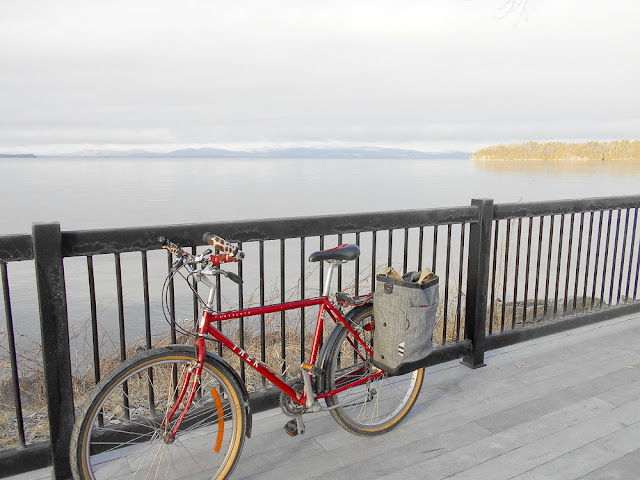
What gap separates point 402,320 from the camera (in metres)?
2.19

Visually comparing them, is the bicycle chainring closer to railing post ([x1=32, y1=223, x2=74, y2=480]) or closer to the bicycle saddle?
the bicycle saddle

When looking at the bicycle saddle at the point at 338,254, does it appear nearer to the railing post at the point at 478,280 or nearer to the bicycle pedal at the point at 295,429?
the bicycle pedal at the point at 295,429

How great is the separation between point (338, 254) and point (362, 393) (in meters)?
0.80

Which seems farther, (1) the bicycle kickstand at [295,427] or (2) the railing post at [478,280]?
(2) the railing post at [478,280]

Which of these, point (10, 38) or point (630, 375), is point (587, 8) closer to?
point (630, 375)

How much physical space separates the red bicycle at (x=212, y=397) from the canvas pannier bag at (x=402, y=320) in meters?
0.12

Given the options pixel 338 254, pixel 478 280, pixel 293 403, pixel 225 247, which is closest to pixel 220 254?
pixel 225 247

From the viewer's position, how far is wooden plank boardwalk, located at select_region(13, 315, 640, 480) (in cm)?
208

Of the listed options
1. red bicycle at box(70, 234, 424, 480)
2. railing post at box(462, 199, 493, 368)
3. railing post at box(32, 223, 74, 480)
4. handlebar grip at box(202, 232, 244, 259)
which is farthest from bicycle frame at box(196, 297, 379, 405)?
railing post at box(462, 199, 493, 368)

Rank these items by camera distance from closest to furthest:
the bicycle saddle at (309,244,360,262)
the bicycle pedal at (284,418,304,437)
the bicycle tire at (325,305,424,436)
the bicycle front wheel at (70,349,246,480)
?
the bicycle front wheel at (70,349,246,480), the bicycle saddle at (309,244,360,262), the bicycle pedal at (284,418,304,437), the bicycle tire at (325,305,424,436)

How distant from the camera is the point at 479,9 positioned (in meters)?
6.04

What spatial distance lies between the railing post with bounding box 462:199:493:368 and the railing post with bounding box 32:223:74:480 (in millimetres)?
2322

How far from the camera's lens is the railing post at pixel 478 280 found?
10.2 feet

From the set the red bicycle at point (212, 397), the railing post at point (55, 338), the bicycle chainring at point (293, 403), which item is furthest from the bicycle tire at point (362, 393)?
the railing post at point (55, 338)
